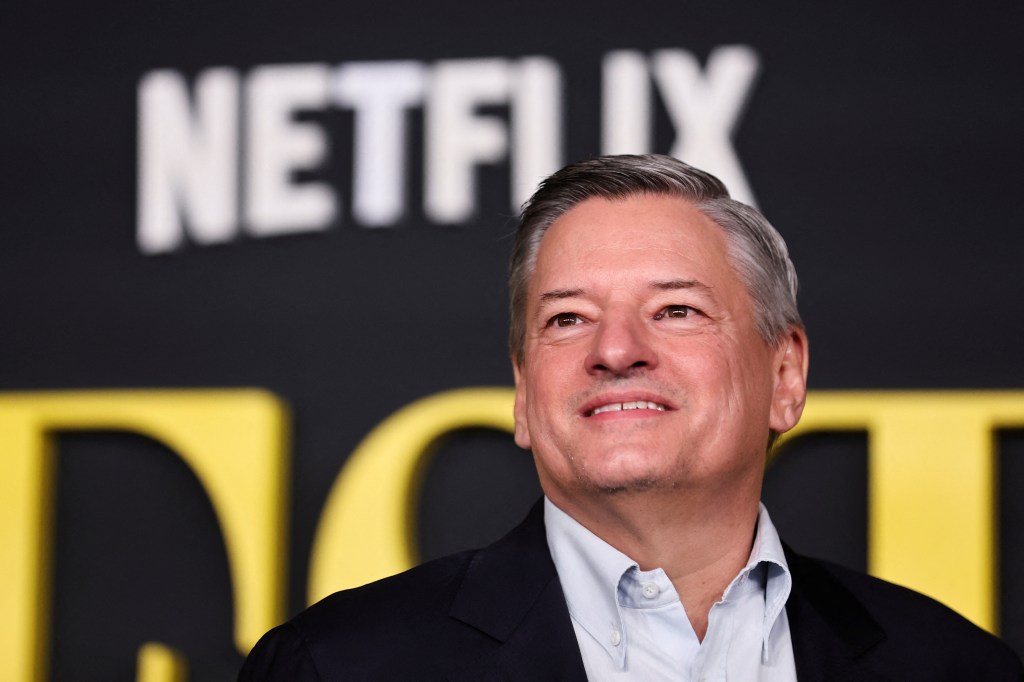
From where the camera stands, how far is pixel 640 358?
1.53 metres

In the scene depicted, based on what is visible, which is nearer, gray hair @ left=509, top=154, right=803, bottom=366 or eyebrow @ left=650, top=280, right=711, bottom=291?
eyebrow @ left=650, top=280, right=711, bottom=291

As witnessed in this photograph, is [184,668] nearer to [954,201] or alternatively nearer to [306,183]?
[306,183]

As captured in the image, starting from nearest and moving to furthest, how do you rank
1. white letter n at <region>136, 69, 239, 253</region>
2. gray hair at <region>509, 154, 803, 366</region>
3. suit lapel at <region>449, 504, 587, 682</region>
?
suit lapel at <region>449, 504, 587, 682</region> → gray hair at <region>509, 154, 803, 366</region> → white letter n at <region>136, 69, 239, 253</region>

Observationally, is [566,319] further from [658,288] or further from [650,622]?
[650,622]

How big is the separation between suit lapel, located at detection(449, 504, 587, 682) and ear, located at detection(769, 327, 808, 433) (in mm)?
337

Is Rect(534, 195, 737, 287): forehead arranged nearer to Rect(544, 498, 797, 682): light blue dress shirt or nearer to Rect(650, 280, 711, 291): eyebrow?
Rect(650, 280, 711, 291): eyebrow

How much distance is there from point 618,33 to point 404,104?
1.64 ft

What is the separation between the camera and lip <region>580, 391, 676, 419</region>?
1.52m

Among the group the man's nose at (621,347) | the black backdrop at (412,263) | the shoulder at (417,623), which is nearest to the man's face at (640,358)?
the man's nose at (621,347)

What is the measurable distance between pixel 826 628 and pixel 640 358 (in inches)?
16.3

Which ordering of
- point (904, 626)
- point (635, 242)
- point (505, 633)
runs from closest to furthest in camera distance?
point (505, 633)
point (635, 242)
point (904, 626)

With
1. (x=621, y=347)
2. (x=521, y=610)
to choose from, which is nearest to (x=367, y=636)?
(x=521, y=610)

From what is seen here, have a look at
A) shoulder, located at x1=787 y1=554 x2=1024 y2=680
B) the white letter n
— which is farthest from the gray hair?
the white letter n

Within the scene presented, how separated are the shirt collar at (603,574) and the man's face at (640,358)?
5 cm
